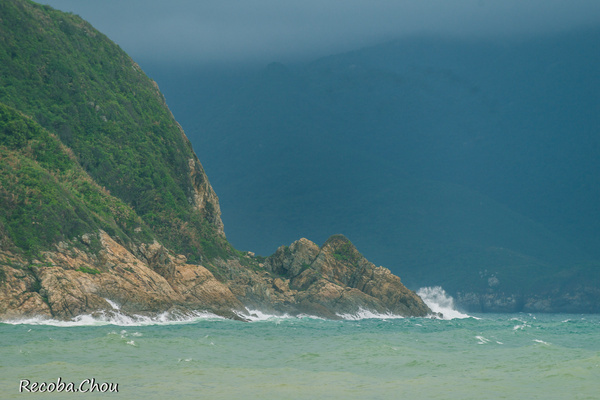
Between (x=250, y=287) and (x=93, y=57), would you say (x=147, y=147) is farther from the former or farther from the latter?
(x=250, y=287)

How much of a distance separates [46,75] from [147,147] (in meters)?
17.2

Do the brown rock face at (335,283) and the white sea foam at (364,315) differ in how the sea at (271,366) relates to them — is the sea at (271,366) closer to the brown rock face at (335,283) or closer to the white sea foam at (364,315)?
the white sea foam at (364,315)

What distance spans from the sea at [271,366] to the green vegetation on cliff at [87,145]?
1890cm

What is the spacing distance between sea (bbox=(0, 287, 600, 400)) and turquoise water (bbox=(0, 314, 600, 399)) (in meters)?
0.05

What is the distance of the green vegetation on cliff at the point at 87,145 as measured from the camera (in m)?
68.8

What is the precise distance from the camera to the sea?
29188 millimetres

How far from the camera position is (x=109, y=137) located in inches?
3878

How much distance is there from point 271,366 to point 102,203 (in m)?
49.3

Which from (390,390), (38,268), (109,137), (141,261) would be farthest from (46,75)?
(390,390)

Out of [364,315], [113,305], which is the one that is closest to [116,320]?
[113,305]

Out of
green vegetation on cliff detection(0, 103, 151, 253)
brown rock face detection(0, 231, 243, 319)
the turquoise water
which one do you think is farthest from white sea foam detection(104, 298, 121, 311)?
the turquoise water

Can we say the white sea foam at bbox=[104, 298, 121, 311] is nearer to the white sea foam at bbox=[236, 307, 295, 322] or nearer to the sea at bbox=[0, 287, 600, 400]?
the sea at bbox=[0, 287, 600, 400]

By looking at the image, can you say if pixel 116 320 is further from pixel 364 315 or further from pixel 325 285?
pixel 364 315

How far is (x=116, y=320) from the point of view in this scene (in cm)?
6069
